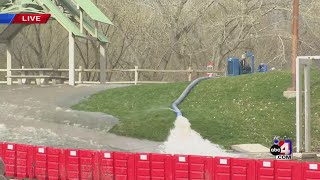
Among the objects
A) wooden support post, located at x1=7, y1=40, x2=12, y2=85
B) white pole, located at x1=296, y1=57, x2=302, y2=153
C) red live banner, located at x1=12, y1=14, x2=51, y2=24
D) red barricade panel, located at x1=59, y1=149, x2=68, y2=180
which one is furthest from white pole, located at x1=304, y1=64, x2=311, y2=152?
wooden support post, located at x1=7, y1=40, x2=12, y2=85

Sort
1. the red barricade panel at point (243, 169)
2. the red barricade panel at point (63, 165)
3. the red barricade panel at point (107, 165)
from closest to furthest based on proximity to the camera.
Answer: the red barricade panel at point (243, 169) < the red barricade panel at point (107, 165) < the red barricade panel at point (63, 165)

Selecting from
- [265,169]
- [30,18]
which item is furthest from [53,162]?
[30,18]

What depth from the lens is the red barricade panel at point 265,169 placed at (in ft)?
39.7

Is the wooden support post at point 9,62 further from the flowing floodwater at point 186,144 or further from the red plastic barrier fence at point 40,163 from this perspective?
the red plastic barrier fence at point 40,163

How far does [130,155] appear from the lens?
44.9 feet

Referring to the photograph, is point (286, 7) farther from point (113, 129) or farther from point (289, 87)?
point (113, 129)

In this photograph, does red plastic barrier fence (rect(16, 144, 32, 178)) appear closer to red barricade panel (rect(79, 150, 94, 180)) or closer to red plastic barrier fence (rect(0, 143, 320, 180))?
red plastic barrier fence (rect(0, 143, 320, 180))

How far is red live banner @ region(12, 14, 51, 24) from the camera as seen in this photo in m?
33.3

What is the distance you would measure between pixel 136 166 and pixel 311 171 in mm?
4096

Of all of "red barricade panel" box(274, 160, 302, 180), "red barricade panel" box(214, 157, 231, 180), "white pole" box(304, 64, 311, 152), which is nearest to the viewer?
"red barricade panel" box(274, 160, 302, 180)

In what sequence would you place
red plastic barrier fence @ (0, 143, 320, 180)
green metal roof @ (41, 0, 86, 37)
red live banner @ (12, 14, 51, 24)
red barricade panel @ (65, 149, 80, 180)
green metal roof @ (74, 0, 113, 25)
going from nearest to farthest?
red plastic barrier fence @ (0, 143, 320, 180) < red barricade panel @ (65, 149, 80, 180) < green metal roof @ (41, 0, 86, 37) < red live banner @ (12, 14, 51, 24) < green metal roof @ (74, 0, 113, 25)

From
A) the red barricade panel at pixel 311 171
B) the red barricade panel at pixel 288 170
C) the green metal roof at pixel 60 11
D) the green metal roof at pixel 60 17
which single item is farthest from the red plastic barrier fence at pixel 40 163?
the green metal roof at pixel 60 17

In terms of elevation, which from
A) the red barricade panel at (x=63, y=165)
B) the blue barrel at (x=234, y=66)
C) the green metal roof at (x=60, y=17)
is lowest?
the red barricade panel at (x=63, y=165)

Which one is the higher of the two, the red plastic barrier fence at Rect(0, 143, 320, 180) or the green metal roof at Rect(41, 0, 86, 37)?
the green metal roof at Rect(41, 0, 86, 37)
